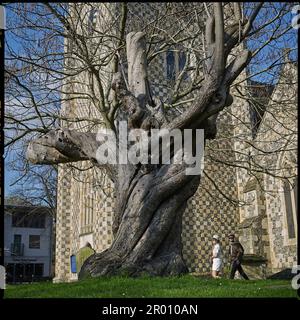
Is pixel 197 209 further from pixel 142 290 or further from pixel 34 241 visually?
pixel 34 241

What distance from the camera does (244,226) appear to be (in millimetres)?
16672

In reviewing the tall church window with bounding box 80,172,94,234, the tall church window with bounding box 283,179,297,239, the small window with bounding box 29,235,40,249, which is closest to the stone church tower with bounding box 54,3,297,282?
the tall church window with bounding box 80,172,94,234

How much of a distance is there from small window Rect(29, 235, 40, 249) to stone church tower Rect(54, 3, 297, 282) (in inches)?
1009

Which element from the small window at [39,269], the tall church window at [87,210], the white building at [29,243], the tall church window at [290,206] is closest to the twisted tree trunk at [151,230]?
the tall church window at [290,206]

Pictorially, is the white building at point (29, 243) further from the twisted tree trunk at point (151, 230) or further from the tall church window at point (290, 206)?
the twisted tree trunk at point (151, 230)

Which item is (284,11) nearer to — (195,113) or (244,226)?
(195,113)

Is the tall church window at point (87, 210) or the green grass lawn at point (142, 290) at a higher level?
the tall church window at point (87, 210)

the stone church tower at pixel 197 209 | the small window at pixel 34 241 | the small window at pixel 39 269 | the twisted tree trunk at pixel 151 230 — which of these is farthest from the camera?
the small window at pixel 34 241

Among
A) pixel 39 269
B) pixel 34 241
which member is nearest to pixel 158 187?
pixel 39 269

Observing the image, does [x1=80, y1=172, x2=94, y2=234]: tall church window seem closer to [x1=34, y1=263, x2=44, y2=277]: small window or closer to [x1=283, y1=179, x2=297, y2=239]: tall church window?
[x1=283, y1=179, x2=297, y2=239]: tall church window

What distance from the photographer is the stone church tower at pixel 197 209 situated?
15.7 m

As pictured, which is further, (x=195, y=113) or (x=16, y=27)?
(x=16, y=27)
